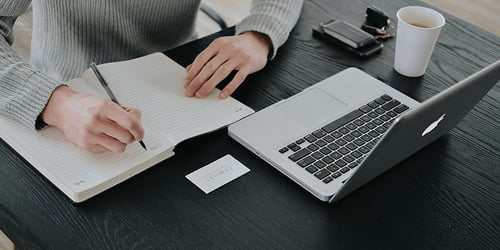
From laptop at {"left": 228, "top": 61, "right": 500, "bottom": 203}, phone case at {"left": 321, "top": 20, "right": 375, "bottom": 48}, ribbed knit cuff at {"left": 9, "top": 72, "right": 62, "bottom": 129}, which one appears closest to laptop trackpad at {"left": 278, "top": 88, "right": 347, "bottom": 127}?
laptop at {"left": 228, "top": 61, "right": 500, "bottom": 203}

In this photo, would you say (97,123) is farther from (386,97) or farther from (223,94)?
(386,97)

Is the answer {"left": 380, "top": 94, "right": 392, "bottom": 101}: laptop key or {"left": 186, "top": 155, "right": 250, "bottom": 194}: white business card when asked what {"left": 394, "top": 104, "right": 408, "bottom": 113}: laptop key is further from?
{"left": 186, "top": 155, "right": 250, "bottom": 194}: white business card

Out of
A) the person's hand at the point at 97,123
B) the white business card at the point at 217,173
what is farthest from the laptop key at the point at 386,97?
the person's hand at the point at 97,123

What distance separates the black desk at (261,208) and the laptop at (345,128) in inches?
1.0

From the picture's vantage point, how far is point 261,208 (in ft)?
3.34

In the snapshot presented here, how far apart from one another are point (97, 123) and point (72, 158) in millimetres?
66

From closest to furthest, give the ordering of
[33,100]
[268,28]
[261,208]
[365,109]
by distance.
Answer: [261,208] → [33,100] → [365,109] → [268,28]

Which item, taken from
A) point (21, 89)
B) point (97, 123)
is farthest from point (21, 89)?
point (97, 123)

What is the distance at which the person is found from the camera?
107 centimetres

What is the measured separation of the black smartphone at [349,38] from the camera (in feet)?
Result: 4.63

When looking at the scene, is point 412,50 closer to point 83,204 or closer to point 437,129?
point 437,129

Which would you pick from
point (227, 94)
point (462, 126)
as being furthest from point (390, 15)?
point (227, 94)

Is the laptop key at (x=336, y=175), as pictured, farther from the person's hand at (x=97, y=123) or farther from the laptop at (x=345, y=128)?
the person's hand at (x=97, y=123)

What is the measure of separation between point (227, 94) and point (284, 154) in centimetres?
20
